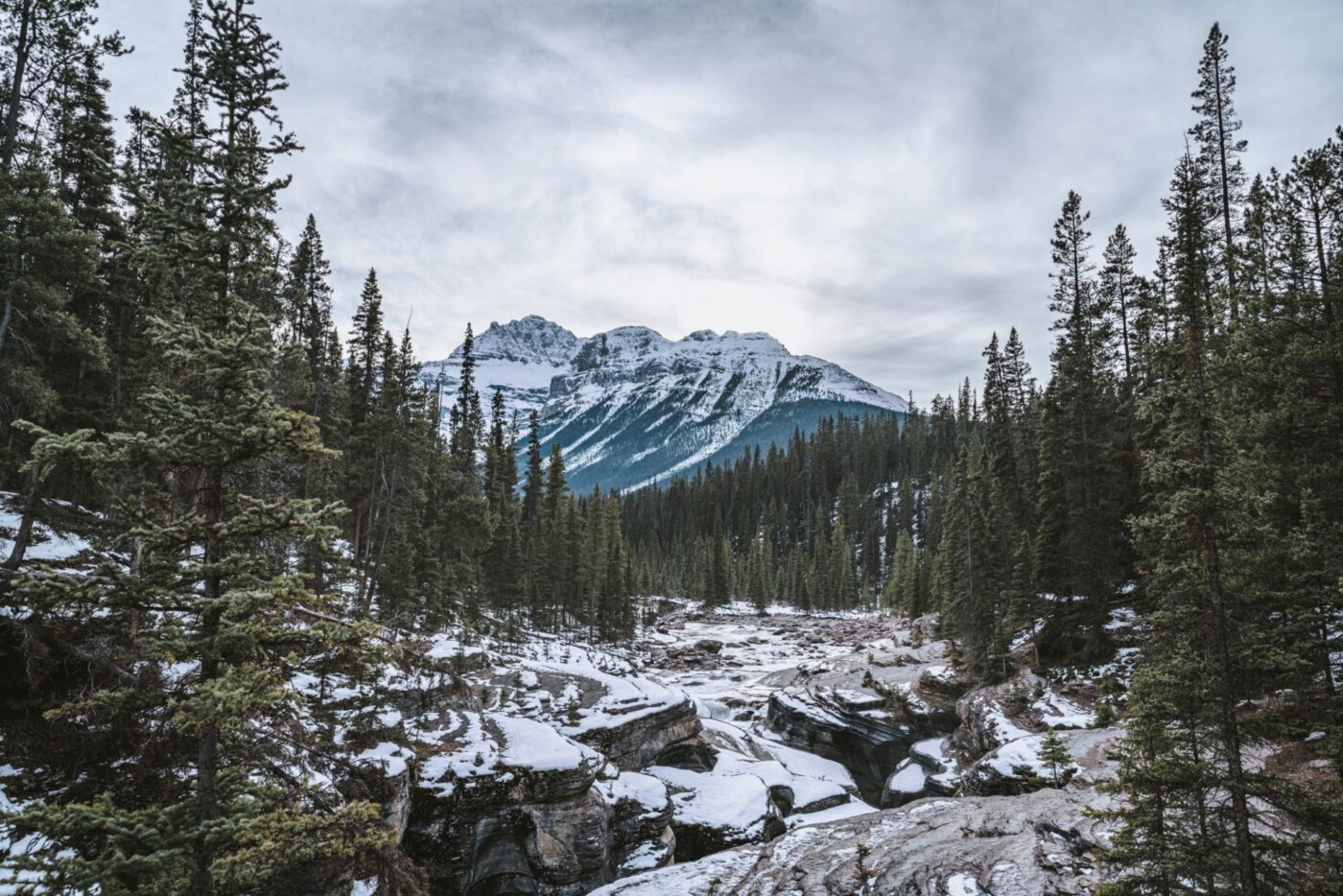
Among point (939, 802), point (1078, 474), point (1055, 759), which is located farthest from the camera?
point (1078, 474)

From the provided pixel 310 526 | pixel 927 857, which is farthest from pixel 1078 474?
pixel 310 526

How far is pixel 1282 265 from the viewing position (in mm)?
17078

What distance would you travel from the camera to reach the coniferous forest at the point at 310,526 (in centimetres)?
646

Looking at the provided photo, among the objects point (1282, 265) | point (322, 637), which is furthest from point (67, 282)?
point (1282, 265)

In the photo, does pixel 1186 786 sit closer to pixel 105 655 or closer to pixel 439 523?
pixel 105 655

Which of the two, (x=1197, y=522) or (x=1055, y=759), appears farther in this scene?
(x=1055, y=759)

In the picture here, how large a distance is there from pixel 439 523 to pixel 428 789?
26966 millimetres

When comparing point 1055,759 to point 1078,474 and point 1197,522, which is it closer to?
point 1197,522

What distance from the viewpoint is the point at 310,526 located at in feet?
22.7

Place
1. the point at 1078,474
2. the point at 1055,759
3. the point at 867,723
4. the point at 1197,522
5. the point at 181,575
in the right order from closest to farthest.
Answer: the point at 181,575 → the point at 1197,522 → the point at 1055,759 → the point at 1078,474 → the point at 867,723

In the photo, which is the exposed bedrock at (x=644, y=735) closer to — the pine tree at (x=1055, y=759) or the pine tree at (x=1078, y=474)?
the pine tree at (x=1055, y=759)

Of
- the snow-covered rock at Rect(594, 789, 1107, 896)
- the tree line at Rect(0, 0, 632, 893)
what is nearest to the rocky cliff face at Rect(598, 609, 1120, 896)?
the snow-covered rock at Rect(594, 789, 1107, 896)

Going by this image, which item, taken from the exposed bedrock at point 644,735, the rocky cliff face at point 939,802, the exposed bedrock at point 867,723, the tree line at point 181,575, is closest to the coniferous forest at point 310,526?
the tree line at point 181,575

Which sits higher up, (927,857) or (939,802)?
(927,857)
